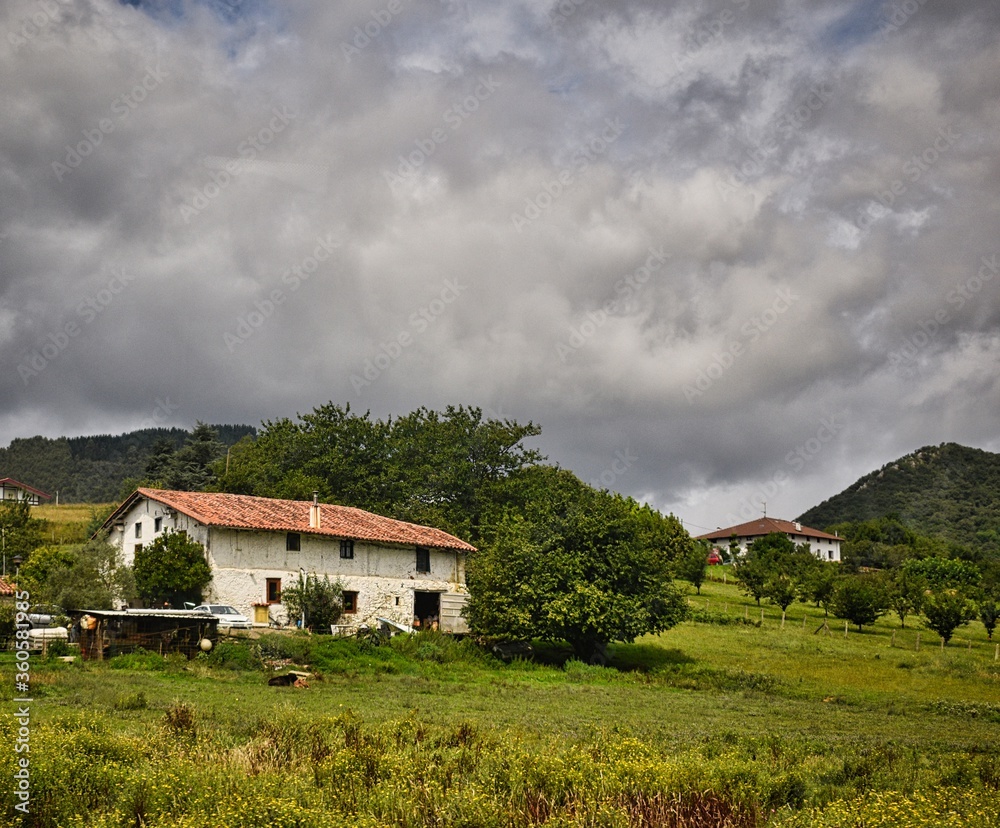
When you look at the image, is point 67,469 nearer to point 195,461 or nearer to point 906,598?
point 195,461

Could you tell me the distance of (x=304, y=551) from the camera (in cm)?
4462

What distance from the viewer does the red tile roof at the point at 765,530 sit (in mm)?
124688

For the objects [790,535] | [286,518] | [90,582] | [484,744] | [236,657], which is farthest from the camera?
[790,535]

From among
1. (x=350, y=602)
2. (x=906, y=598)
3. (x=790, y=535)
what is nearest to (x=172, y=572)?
(x=350, y=602)

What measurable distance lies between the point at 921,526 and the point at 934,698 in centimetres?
12245

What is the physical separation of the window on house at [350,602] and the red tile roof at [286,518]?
3028 mm

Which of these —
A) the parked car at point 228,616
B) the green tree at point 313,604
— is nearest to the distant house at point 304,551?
the green tree at point 313,604

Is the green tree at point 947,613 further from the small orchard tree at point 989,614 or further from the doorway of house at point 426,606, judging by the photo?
the doorway of house at point 426,606

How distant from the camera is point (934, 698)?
1216 inches

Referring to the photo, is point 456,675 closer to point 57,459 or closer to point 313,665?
point 313,665

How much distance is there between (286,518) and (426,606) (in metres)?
10.2

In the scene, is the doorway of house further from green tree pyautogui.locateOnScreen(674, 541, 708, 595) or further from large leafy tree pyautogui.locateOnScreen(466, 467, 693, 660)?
green tree pyautogui.locateOnScreen(674, 541, 708, 595)

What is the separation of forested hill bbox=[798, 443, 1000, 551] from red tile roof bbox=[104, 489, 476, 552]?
104 metres

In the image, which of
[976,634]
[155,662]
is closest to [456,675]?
[155,662]
